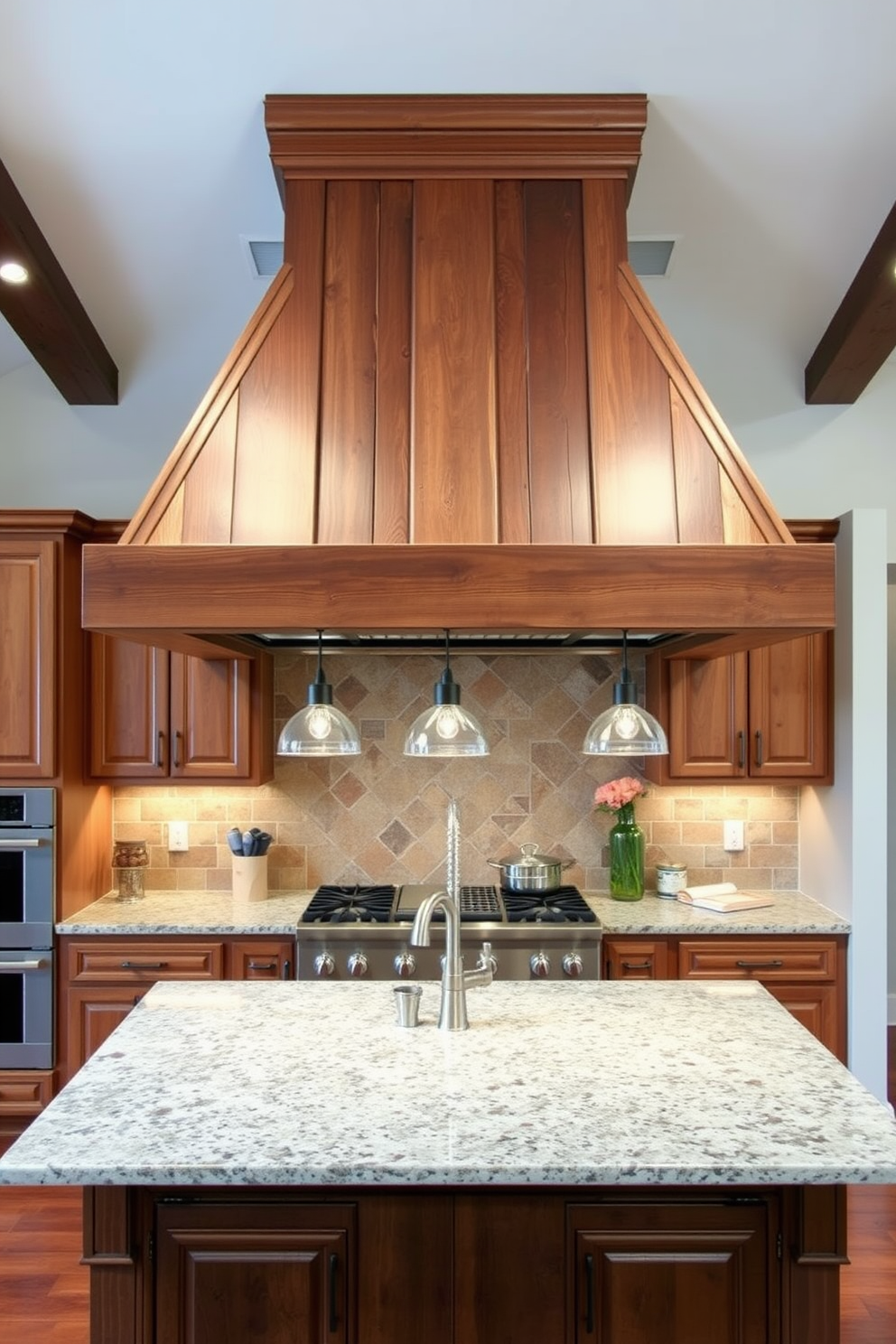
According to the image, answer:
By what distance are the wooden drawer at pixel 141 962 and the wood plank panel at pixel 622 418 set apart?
7.25 ft

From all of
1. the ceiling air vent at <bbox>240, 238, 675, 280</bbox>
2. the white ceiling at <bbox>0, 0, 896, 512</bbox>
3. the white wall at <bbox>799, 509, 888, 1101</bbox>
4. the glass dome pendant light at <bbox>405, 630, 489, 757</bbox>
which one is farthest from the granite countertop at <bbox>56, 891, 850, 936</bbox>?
the ceiling air vent at <bbox>240, 238, 675, 280</bbox>

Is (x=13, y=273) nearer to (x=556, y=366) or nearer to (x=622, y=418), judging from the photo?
(x=556, y=366)

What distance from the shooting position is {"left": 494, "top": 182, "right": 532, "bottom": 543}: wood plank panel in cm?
231

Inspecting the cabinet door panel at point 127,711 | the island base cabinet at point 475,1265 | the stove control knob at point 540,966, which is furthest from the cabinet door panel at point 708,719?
the island base cabinet at point 475,1265

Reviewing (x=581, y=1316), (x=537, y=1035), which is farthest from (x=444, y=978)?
(x=581, y=1316)

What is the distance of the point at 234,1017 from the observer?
7.74 feet

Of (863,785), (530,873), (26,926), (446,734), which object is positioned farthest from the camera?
(530,873)

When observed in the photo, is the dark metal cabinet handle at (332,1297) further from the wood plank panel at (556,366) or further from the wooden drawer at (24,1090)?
the wooden drawer at (24,1090)

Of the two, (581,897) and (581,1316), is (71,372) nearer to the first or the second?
(581,897)

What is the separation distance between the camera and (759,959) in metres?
3.51

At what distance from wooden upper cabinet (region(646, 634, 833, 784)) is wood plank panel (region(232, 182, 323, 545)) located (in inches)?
78.4

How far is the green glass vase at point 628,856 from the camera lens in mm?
3871

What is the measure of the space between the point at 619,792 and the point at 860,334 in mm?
1976

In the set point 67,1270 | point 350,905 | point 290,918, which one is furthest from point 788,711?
point 67,1270
